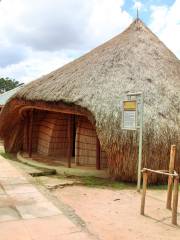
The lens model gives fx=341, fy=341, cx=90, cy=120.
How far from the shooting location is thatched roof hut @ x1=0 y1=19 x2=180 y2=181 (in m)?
7.96

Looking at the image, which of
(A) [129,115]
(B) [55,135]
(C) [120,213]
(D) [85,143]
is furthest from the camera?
(B) [55,135]

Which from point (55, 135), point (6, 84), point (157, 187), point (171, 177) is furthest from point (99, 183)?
point (6, 84)

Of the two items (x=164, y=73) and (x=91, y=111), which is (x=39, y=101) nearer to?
(x=91, y=111)

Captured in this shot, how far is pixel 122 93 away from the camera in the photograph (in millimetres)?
8461

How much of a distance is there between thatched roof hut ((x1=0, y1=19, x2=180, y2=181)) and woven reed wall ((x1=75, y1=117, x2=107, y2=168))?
3.48ft

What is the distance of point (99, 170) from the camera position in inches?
369

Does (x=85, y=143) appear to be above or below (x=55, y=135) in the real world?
below

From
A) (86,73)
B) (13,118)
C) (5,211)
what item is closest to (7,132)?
(13,118)

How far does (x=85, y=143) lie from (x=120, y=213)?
404cm

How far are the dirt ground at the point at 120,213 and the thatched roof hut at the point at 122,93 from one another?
0.95m

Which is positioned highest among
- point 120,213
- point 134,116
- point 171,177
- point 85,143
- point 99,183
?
point 134,116

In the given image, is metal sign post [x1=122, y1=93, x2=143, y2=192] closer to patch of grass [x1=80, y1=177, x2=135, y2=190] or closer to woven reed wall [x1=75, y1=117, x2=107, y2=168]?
patch of grass [x1=80, y1=177, x2=135, y2=190]

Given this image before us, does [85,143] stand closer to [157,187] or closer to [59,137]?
[59,137]

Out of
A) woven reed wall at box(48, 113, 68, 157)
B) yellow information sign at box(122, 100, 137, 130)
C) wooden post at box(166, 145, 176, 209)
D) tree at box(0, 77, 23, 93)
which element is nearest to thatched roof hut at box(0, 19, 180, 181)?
yellow information sign at box(122, 100, 137, 130)
